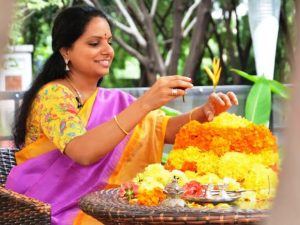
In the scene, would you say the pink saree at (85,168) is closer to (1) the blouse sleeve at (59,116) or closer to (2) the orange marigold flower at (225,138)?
(1) the blouse sleeve at (59,116)

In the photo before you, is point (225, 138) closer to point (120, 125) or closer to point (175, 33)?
point (120, 125)

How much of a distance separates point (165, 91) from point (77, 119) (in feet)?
1.57

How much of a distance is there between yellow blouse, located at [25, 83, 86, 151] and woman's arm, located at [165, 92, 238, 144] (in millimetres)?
399

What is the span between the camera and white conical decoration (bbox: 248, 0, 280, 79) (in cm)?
691

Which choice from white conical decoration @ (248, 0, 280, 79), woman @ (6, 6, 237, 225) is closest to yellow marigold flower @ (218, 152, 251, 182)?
woman @ (6, 6, 237, 225)

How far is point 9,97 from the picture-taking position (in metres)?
6.46

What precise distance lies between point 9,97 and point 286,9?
5733 millimetres

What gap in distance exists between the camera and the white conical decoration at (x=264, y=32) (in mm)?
6910

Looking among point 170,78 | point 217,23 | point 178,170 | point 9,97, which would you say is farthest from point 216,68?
point 217,23

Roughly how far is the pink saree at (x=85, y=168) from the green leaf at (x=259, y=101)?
2486mm

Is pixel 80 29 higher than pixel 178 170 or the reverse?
higher

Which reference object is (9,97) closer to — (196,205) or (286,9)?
(196,205)

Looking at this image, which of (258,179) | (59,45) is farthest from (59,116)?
(258,179)

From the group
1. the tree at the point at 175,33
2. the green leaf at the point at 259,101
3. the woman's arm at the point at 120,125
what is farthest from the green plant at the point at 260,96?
the woman's arm at the point at 120,125
